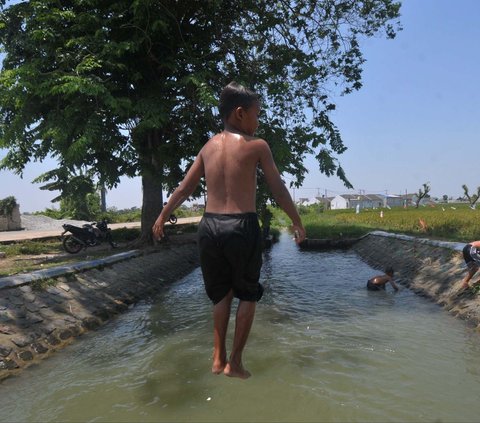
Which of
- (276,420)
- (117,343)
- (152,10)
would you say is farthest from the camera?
(152,10)

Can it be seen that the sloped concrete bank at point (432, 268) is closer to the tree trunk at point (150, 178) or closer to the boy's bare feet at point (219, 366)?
the boy's bare feet at point (219, 366)

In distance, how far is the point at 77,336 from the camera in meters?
6.80

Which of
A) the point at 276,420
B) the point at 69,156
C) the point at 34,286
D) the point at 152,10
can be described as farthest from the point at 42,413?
the point at 152,10

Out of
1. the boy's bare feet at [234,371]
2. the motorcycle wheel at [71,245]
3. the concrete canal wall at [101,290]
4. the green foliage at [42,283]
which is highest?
the motorcycle wheel at [71,245]

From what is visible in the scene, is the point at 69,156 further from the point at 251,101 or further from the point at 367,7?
the point at 367,7

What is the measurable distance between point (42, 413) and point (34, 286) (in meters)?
3.39

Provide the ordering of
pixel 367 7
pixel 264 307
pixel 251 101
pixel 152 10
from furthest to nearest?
1. pixel 367 7
2. pixel 152 10
3. pixel 264 307
4. pixel 251 101

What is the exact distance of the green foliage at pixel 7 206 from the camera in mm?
25172

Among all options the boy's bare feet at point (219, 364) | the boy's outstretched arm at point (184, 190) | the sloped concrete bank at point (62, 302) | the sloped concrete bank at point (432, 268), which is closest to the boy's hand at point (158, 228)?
the boy's outstretched arm at point (184, 190)

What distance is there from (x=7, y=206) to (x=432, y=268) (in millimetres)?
24362

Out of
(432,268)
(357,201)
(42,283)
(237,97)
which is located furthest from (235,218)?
(357,201)

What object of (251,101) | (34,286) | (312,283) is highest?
(251,101)

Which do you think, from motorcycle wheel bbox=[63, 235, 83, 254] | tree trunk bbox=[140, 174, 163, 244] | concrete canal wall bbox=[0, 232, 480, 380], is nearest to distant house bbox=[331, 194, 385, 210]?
tree trunk bbox=[140, 174, 163, 244]

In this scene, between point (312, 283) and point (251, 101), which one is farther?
point (312, 283)
